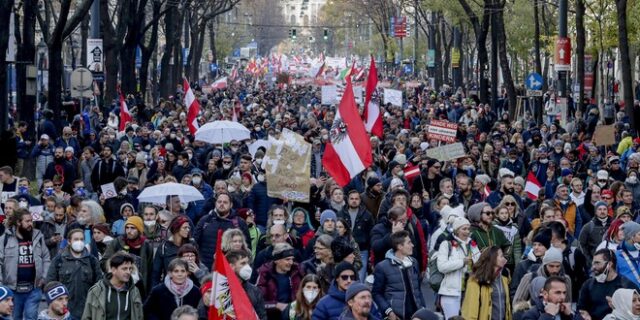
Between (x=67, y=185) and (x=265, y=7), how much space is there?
156829 mm

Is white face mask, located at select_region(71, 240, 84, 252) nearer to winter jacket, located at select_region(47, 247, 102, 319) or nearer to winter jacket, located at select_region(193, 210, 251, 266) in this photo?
winter jacket, located at select_region(47, 247, 102, 319)

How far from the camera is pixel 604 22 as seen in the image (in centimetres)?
5169

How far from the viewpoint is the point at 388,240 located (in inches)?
527

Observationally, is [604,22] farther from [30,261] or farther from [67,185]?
[30,261]

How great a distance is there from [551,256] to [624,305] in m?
1.87

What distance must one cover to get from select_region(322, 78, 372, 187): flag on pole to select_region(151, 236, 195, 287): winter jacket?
5085mm

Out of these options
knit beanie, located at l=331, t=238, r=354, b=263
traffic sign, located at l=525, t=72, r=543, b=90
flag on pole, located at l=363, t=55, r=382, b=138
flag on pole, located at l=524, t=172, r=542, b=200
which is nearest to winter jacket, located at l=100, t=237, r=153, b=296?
knit beanie, located at l=331, t=238, r=354, b=263

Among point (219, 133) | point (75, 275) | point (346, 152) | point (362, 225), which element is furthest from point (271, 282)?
point (219, 133)

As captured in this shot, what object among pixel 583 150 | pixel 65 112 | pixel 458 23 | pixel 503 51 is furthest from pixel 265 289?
pixel 458 23

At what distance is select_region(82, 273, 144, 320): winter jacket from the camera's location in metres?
11.0

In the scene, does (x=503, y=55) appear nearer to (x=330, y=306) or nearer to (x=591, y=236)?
(x=591, y=236)

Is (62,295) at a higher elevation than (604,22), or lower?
lower

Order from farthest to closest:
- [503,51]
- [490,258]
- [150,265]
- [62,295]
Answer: [503,51] → [150,265] → [490,258] → [62,295]

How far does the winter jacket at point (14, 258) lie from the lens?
13.3 m
